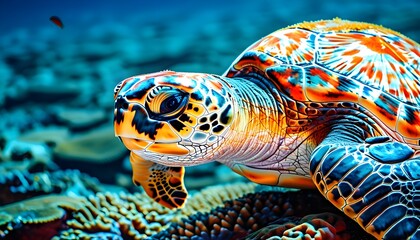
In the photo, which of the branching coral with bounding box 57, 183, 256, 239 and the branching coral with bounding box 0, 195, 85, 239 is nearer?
the branching coral with bounding box 0, 195, 85, 239

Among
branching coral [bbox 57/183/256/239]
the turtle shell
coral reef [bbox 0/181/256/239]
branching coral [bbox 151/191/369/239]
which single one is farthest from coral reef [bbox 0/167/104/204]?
the turtle shell

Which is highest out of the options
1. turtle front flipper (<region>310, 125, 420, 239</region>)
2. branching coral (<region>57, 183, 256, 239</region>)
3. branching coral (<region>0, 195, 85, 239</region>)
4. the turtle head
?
the turtle head

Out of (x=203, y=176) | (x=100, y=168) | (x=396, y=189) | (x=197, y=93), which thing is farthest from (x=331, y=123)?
(x=100, y=168)

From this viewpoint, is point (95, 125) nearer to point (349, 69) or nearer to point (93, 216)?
point (93, 216)

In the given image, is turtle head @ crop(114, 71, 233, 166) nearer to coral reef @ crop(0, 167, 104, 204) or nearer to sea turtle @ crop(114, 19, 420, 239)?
sea turtle @ crop(114, 19, 420, 239)

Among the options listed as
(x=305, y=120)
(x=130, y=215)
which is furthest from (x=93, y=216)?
(x=305, y=120)
